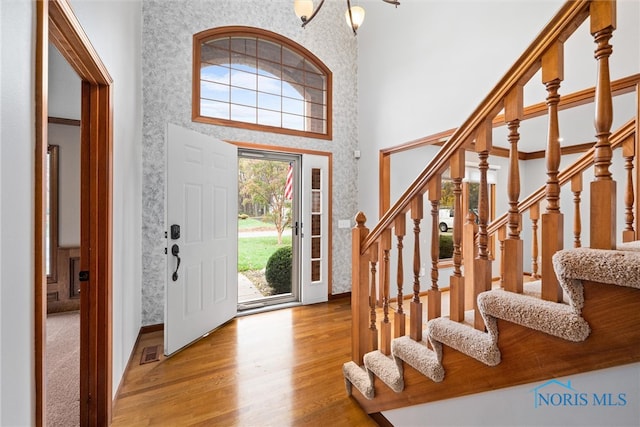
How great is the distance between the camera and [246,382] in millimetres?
2117

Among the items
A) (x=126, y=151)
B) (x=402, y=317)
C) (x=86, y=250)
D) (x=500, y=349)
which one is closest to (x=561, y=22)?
(x=500, y=349)

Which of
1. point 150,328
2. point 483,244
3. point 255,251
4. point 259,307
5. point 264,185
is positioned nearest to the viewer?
point 483,244

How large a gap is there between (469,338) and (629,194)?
1.56 meters

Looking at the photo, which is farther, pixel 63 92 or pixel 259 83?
pixel 259 83

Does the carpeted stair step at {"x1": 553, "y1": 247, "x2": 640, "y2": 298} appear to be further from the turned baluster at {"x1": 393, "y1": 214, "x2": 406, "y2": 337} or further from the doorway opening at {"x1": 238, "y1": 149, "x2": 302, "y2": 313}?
the doorway opening at {"x1": 238, "y1": 149, "x2": 302, "y2": 313}

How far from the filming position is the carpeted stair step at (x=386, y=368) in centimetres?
148

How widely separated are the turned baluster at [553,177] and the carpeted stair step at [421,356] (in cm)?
54

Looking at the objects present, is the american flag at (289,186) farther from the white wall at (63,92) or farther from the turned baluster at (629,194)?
the turned baluster at (629,194)

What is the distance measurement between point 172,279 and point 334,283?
2257mm

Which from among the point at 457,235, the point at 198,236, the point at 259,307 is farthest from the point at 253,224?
the point at 457,235

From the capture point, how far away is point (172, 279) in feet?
8.14

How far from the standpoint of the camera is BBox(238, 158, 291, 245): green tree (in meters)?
4.73

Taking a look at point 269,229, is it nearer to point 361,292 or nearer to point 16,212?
point 361,292

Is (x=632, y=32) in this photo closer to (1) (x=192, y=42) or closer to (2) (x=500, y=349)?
(2) (x=500, y=349)
